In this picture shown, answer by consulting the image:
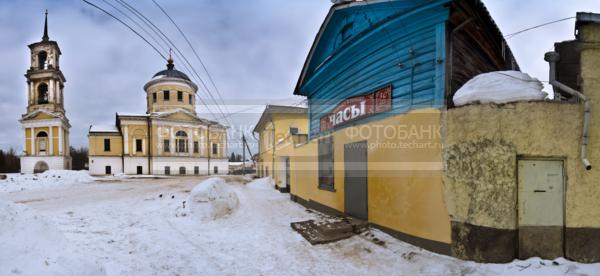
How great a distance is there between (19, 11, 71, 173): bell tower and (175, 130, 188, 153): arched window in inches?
527

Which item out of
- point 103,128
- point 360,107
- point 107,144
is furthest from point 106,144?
point 360,107

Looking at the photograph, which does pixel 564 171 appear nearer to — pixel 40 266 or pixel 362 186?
pixel 362 186

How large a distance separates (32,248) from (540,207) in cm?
713

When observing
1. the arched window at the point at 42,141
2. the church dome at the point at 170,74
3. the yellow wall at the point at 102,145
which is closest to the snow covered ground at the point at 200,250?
the yellow wall at the point at 102,145

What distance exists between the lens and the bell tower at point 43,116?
105ft

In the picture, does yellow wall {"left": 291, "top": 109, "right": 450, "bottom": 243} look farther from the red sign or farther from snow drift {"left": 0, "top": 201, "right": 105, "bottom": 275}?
snow drift {"left": 0, "top": 201, "right": 105, "bottom": 275}

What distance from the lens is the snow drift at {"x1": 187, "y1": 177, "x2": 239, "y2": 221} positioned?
7953 millimetres

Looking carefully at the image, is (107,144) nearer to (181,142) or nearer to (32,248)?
(181,142)

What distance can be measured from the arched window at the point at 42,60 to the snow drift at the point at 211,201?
39439 millimetres

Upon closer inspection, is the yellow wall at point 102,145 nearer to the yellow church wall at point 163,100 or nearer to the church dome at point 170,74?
the yellow church wall at point 163,100

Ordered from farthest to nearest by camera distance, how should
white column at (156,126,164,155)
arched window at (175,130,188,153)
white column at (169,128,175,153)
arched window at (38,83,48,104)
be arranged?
arched window at (175,130,188,153) < white column at (169,128,175,153) < white column at (156,126,164,155) < arched window at (38,83,48,104)

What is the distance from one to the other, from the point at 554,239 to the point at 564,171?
1.09m

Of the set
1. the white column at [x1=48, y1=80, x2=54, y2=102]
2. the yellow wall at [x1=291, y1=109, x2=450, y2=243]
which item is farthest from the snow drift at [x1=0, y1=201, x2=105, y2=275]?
the white column at [x1=48, y1=80, x2=54, y2=102]

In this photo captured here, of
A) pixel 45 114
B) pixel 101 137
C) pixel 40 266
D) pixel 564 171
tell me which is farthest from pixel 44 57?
pixel 564 171
